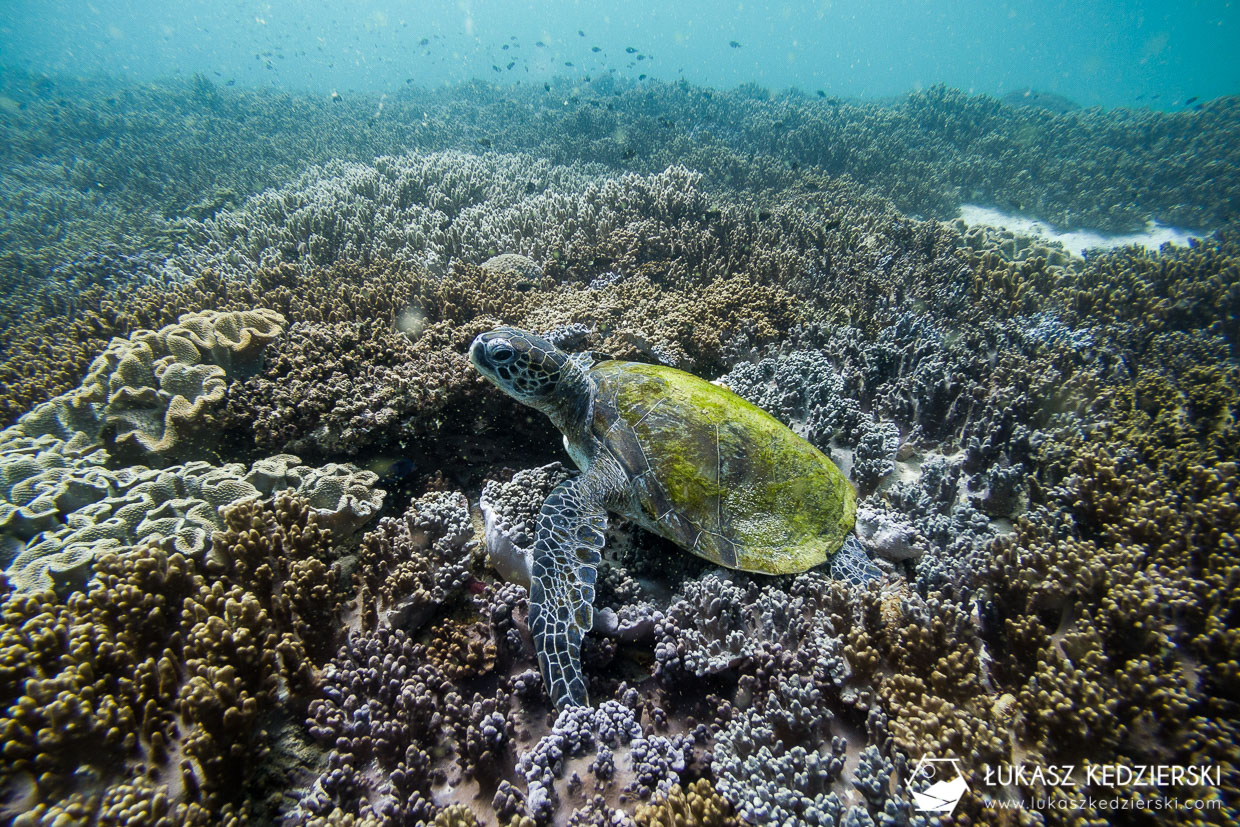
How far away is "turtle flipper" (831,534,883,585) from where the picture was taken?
3.18m

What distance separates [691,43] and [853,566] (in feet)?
534

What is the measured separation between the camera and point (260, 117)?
1962cm

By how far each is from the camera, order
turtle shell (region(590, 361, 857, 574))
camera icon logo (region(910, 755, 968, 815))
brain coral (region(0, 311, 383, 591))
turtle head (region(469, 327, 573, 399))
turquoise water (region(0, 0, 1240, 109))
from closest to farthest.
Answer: camera icon logo (region(910, 755, 968, 815))
brain coral (region(0, 311, 383, 591))
turtle shell (region(590, 361, 857, 574))
turtle head (region(469, 327, 573, 399))
turquoise water (region(0, 0, 1240, 109))

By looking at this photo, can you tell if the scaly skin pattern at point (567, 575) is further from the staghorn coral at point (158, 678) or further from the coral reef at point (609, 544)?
the staghorn coral at point (158, 678)

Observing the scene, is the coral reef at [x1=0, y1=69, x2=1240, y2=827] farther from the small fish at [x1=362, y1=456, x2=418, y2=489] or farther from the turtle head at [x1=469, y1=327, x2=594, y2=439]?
the turtle head at [x1=469, y1=327, x2=594, y2=439]

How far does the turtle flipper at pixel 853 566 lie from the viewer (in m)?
3.18

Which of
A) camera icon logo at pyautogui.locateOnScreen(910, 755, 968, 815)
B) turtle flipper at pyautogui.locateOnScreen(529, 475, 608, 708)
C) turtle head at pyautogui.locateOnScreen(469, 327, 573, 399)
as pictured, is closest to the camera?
camera icon logo at pyautogui.locateOnScreen(910, 755, 968, 815)

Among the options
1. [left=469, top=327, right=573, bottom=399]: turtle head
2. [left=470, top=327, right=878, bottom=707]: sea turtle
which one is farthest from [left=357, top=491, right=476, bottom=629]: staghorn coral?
[left=469, top=327, right=573, bottom=399]: turtle head

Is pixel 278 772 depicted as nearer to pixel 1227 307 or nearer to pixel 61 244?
pixel 1227 307

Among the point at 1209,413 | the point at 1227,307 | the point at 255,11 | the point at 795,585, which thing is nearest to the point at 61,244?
the point at 795,585

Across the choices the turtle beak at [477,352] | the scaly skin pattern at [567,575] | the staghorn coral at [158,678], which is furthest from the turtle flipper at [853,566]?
the staghorn coral at [158,678]

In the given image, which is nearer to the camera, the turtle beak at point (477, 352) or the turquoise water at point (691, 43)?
the turtle beak at point (477, 352)

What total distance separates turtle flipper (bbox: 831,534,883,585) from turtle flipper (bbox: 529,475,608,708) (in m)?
1.67

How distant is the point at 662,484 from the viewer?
3.23 m
